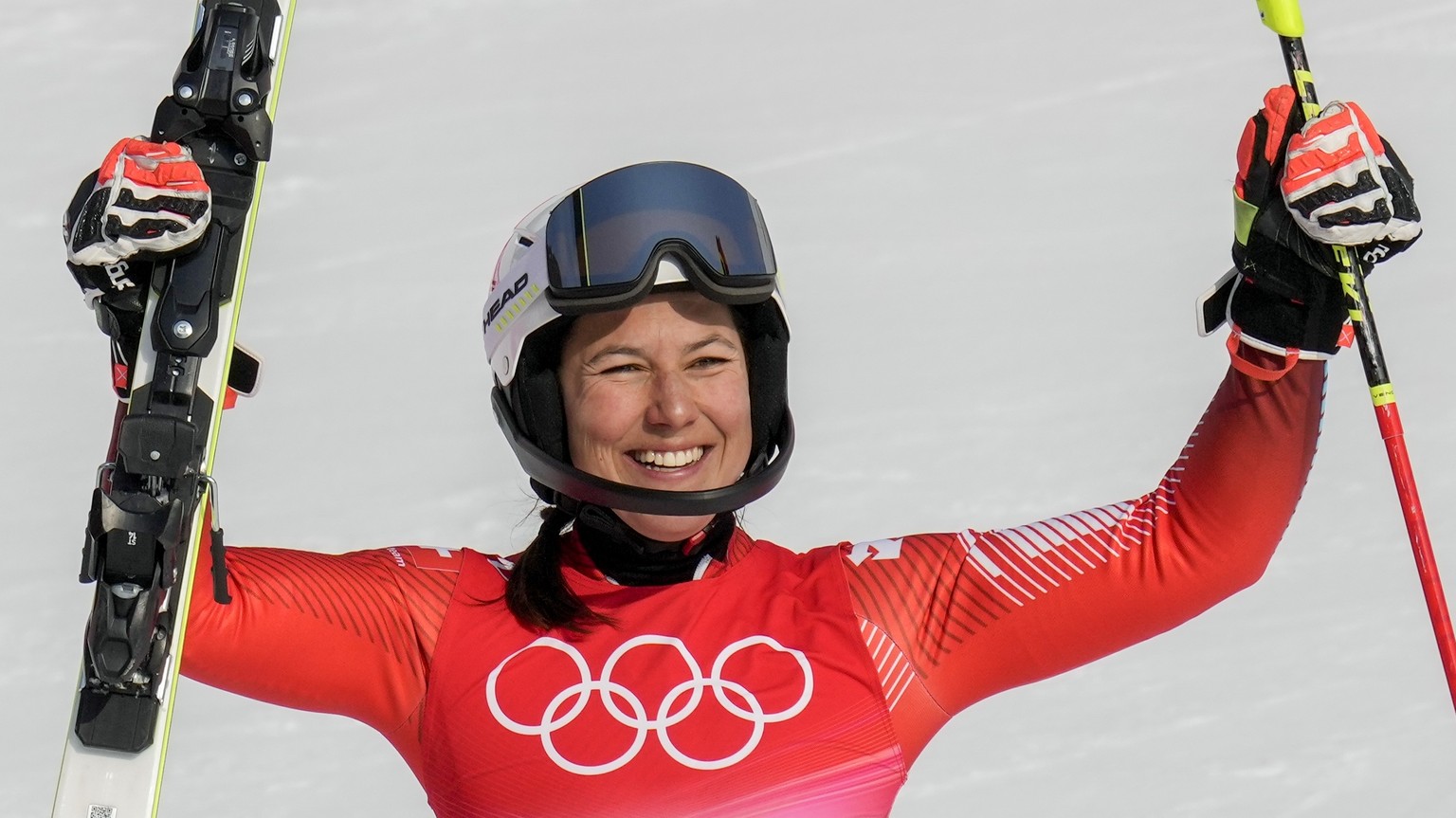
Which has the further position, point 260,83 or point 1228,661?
point 1228,661

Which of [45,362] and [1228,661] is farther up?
[45,362]

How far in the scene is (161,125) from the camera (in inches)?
117

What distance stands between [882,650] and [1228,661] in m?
2.04

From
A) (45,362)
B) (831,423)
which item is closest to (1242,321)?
(831,423)

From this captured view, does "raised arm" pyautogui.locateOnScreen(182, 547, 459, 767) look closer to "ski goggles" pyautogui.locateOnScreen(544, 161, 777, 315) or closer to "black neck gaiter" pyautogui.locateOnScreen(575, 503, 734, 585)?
"black neck gaiter" pyautogui.locateOnScreen(575, 503, 734, 585)

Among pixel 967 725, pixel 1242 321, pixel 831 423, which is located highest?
pixel 831 423

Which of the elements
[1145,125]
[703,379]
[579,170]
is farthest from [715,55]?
[703,379]

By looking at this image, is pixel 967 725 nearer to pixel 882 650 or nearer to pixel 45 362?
pixel 882 650

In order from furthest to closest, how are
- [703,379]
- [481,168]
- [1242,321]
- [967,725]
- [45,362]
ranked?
[481,168]
[45,362]
[967,725]
[703,379]
[1242,321]

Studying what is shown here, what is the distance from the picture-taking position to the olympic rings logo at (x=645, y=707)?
9.67 ft

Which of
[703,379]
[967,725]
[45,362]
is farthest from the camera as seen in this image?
[45,362]

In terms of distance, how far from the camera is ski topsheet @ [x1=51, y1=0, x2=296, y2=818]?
2.81 meters

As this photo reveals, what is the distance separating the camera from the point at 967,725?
478 centimetres

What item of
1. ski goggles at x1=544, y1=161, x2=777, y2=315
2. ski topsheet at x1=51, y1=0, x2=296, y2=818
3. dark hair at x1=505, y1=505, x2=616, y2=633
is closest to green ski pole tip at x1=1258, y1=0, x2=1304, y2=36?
ski goggles at x1=544, y1=161, x2=777, y2=315
